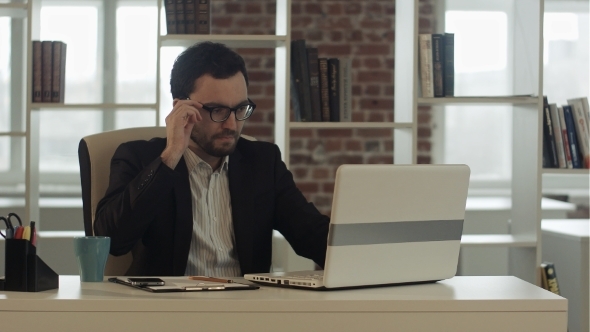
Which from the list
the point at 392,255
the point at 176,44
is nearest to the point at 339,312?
the point at 392,255

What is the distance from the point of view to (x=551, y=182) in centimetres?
456

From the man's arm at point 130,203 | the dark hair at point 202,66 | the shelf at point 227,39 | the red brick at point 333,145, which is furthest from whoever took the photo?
the red brick at point 333,145

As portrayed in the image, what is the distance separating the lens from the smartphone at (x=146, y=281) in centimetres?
146

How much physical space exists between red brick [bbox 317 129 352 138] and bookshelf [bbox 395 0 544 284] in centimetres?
82

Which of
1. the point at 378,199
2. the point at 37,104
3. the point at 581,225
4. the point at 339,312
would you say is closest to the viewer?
the point at 339,312

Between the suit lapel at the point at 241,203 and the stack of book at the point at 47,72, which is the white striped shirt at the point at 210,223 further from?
the stack of book at the point at 47,72

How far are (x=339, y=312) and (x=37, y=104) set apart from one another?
7.02ft

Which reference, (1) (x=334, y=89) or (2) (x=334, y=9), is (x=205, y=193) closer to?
(1) (x=334, y=89)

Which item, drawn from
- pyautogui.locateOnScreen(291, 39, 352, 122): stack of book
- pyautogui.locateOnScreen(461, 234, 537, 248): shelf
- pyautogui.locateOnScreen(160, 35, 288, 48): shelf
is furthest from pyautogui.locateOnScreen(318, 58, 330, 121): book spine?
pyautogui.locateOnScreen(461, 234, 537, 248): shelf

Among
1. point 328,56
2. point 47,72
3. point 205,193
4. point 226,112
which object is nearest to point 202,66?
point 226,112

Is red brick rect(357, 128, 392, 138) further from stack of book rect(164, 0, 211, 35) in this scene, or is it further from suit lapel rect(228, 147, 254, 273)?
suit lapel rect(228, 147, 254, 273)

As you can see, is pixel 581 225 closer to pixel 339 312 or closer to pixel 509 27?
pixel 509 27

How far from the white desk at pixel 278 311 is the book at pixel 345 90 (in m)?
1.76

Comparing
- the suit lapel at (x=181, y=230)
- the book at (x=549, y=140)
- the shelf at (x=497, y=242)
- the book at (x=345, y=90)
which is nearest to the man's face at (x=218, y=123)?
the suit lapel at (x=181, y=230)
